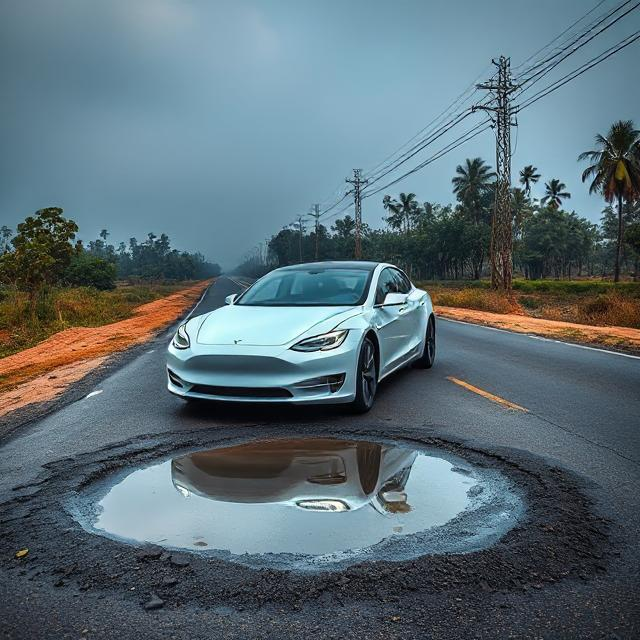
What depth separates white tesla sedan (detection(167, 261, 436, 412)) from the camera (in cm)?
604

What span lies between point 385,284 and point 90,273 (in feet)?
170

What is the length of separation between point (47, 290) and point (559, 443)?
78.4 ft

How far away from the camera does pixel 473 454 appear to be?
5094 millimetres

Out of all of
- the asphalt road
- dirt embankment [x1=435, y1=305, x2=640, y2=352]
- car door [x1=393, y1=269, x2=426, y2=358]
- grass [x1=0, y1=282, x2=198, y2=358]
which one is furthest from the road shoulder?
dirt embankment [x1=435, y1=305, x2=640, y2=352]

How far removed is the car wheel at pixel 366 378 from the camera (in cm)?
640

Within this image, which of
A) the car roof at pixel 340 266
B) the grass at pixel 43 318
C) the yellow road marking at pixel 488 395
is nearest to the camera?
the yellow road marking at pixel 488 395

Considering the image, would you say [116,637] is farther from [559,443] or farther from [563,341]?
[563,341]

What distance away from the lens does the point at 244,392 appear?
6094 mm

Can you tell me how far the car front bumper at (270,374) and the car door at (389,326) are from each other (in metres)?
0.99

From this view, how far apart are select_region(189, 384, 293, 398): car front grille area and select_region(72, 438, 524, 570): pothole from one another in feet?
2.70

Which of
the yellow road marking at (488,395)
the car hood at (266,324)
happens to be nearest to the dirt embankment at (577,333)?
the yellow road marking at (488,395)

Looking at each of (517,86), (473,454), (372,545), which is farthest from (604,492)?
(517,86)

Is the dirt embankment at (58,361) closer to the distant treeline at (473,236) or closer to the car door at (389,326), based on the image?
the car door at (389,326)

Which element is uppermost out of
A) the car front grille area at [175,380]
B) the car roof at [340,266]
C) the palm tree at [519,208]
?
the palm tree at [519,208]
